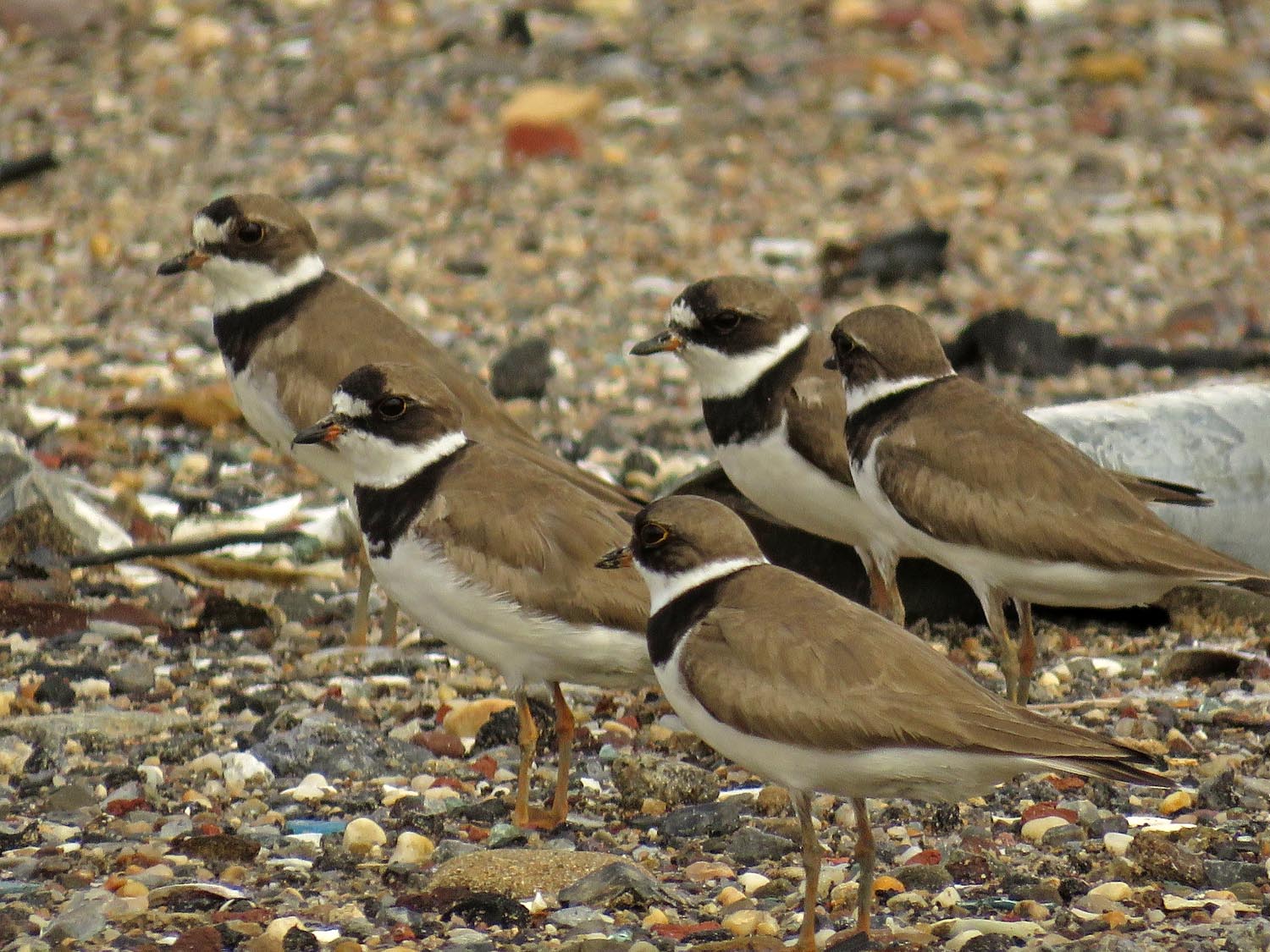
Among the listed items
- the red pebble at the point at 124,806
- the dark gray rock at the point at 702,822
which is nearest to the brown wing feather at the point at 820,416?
the dark gray rock at the point at 702,822

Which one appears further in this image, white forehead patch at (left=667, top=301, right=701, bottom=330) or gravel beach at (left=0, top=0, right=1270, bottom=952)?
white forehead patch at (left=667, top=301, right=701, bottom=330)

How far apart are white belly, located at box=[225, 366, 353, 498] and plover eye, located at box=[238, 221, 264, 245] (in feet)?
1.67

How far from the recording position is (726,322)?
666 centimetres

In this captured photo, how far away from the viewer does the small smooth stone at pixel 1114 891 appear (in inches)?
185

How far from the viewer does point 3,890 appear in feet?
15.1

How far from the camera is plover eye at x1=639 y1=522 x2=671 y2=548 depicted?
4855mm

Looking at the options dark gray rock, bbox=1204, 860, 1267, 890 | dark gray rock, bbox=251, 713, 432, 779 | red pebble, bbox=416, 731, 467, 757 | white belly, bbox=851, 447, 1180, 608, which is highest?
white belly, bbox=851, 447, 1180, 608

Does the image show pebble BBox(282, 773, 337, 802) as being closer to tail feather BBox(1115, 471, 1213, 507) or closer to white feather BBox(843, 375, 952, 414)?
white feather BBox(843, 375, 952, 414)

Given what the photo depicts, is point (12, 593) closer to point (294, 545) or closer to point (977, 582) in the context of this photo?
point (294, 545)

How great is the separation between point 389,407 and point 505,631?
0.84 metres

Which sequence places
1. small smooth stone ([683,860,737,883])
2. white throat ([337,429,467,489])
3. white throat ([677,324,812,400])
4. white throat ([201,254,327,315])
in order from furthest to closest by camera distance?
white throat ([201,254,327,315]), white throat ([677,324,812,400]), white throat ([337,429,467,489]), small smooth stone ([683,860,737,883])

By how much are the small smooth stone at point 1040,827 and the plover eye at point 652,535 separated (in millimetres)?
1314

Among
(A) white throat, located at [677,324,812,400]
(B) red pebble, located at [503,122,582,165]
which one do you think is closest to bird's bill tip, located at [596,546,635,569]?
(A) white throat, located at [677,324,812,400]

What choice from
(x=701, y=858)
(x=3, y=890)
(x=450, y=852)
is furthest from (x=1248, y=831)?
(x=3, y=890)
